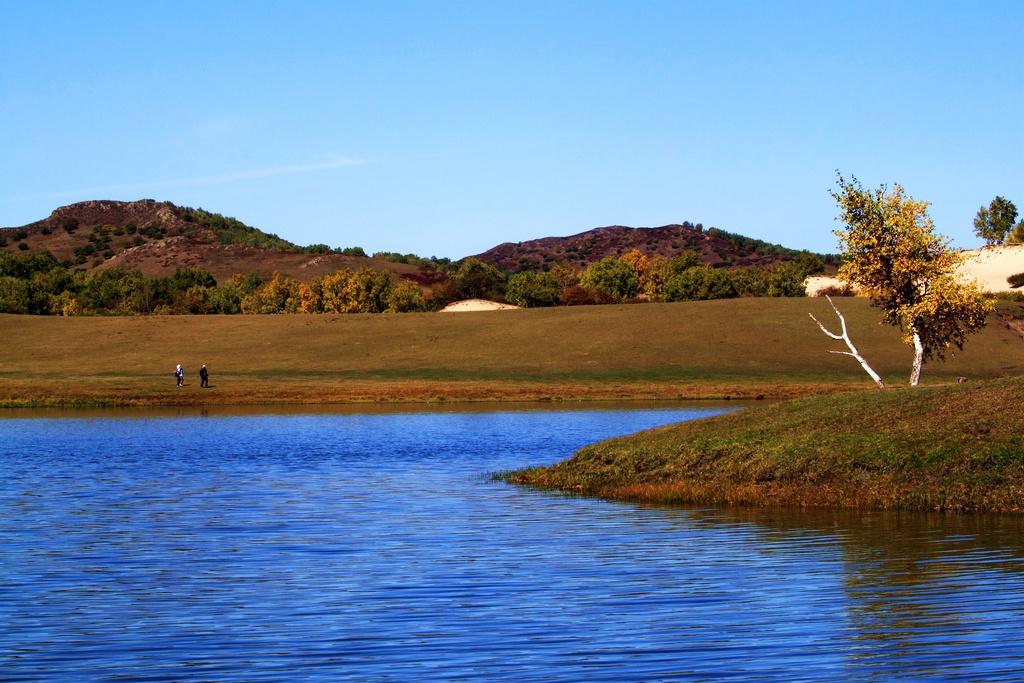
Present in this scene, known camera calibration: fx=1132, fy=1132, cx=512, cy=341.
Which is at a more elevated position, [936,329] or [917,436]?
[936,329]

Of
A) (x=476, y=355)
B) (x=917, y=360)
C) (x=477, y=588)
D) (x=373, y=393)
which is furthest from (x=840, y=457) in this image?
(x=476, y=355)

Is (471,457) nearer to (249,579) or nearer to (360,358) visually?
(249,579)

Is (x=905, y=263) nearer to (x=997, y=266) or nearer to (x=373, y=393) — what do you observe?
(x=373, y=393)

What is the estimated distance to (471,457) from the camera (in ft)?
149

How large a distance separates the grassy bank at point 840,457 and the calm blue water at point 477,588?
1.40 meters

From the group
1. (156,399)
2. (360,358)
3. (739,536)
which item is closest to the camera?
(739,536)

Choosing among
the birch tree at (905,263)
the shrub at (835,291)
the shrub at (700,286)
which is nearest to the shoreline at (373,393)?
the birch tree at (905,263)

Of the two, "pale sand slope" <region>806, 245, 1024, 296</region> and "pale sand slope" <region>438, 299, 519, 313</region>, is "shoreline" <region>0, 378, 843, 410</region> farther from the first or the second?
"pale sand slope" <region>438, 299, 519, 313</region>

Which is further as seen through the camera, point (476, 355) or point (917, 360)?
point (476, 355)

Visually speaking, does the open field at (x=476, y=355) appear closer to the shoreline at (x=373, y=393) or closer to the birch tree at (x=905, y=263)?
the shoreline at (x=373, y=393)

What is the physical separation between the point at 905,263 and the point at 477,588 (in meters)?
34.2

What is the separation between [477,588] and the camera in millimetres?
19719

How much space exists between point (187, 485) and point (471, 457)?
1255 centimetres

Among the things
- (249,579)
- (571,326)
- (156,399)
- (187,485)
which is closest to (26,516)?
(187,485)
